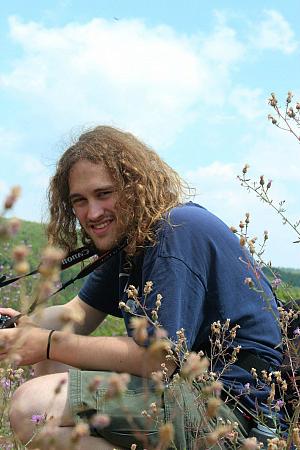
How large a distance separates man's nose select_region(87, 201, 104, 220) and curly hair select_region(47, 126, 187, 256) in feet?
0.21

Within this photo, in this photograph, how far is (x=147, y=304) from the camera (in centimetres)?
245

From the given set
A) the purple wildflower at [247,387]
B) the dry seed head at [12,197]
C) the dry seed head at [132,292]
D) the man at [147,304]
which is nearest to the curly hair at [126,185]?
the man at [147,304]

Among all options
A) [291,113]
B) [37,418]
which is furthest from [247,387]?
[291,113]

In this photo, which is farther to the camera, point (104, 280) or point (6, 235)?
point (104, 280)

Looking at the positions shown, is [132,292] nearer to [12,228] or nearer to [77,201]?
[77,201]

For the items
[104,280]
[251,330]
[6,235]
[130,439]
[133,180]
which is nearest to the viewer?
[6,235]

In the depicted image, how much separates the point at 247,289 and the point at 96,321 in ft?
3.38

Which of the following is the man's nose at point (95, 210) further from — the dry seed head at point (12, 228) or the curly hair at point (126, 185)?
the dry seed head at point (12, 228)

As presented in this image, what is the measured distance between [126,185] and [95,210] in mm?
153

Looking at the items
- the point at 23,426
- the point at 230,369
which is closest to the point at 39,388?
the point at 23,426

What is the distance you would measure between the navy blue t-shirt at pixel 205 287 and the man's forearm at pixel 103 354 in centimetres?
14

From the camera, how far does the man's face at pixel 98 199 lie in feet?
9.13

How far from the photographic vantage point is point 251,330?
260 centimetres

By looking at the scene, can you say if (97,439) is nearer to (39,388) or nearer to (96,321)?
(39,388)
